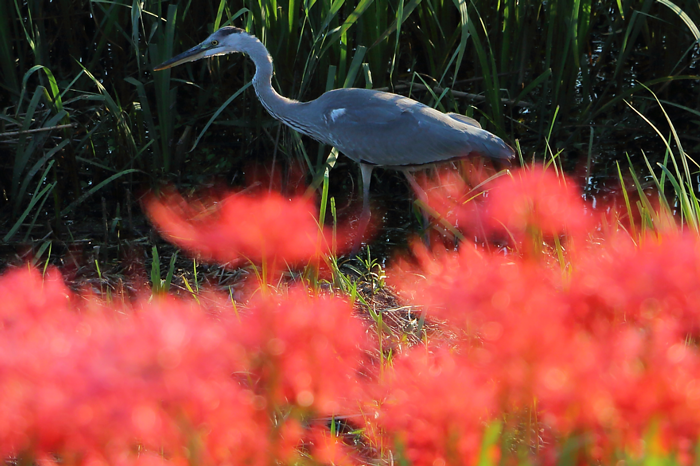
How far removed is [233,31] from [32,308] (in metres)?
2.95

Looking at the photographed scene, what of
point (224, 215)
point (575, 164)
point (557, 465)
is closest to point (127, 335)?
point (557, 465)

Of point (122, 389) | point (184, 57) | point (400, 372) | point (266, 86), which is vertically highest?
point (122, 389)

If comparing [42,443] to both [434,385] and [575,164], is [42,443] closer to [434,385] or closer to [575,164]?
[434,385]

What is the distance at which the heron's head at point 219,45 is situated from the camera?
372cm

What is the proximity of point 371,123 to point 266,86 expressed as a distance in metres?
0.57

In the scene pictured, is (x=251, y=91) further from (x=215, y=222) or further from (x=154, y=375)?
(x=154, y=375)

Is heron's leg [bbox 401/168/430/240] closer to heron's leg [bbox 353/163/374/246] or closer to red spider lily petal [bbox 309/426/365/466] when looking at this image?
heron's leg [bbox 353/163/374/246]

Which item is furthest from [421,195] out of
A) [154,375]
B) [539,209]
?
[154,375]

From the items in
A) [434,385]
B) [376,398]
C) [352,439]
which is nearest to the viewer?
[434,385]

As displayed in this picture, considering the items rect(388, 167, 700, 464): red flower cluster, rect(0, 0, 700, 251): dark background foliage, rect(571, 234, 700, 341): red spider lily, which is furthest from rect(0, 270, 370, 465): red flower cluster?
rect(0, 0, 700, 251): dark background foliage

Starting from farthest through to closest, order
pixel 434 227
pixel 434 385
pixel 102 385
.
A: 1. pixel 434 227
2. pixel 434 385
3. pixel 102 385

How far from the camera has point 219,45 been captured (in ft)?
12.5

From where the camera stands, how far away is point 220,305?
114 inches

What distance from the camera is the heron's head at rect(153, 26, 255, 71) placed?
12.2 feet
